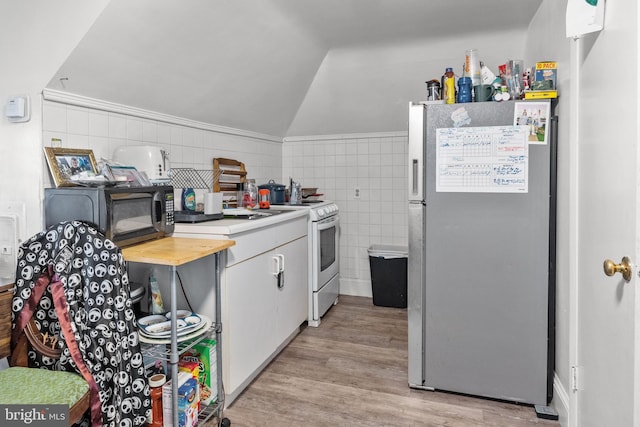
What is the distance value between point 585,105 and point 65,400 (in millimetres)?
2071

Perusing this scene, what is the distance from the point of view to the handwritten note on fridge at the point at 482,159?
81.6 inches

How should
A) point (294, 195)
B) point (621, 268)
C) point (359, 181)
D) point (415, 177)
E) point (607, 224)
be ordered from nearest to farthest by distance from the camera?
point (621, 268) → point (607, 224) → point (415, 177) → point (294, 195) → point (359, 181)

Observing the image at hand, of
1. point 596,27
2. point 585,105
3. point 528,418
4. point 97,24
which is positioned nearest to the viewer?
point 596,27

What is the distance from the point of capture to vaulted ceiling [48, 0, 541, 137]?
192 cm

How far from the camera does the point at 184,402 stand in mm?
1797

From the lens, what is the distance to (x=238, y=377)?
Answer: 2.16 m

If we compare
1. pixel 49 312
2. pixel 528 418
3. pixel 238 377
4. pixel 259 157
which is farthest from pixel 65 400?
pixel 259 157

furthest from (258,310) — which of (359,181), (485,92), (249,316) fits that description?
(359,181)

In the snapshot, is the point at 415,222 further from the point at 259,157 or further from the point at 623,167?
the point at 259,157

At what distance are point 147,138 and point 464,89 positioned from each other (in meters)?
1.84

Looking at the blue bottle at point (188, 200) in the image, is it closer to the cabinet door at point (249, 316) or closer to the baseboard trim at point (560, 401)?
the cabinet door at point (249, 316)

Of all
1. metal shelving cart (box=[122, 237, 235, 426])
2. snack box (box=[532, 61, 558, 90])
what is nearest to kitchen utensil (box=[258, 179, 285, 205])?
metal shelving cart (box=[122, 237, 235, 426])

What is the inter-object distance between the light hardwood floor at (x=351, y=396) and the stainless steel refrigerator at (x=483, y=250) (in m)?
0.11

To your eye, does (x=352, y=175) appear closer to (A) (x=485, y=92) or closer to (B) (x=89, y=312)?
(A) (x=485, y=92)
